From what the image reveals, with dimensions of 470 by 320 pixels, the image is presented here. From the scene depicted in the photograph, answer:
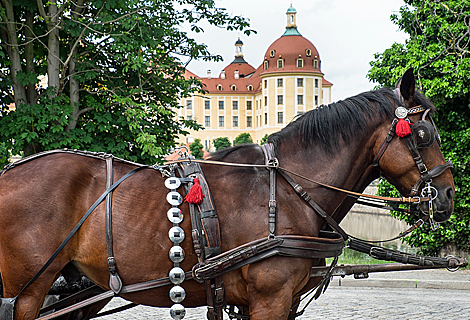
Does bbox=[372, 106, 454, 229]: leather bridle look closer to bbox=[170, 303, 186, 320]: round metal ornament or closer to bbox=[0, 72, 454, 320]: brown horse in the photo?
bbox=[0, 72, 454, 320]: brown horse

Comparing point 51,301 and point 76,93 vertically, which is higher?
point 76,93

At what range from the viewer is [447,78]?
8547 mm

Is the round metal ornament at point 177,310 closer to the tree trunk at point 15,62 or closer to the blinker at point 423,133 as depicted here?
the blinker at point 423,133

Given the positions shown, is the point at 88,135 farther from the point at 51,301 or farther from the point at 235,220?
the point at 235,220

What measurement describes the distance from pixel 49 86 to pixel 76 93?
54cm

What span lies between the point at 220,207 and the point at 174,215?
0.29 meters

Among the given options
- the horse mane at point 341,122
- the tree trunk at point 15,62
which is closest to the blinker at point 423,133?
the horse mane at point 341,122

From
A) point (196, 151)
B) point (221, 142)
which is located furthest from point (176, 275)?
point (221, 142)

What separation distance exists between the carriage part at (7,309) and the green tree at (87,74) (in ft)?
17.3

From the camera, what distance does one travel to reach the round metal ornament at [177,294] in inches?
111

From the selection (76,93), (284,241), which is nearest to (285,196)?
(284,241)

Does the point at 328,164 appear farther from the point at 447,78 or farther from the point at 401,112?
the point at 447,78

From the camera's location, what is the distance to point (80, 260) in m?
2.90

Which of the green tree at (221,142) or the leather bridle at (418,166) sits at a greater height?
the green tree at (221,142)
